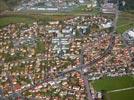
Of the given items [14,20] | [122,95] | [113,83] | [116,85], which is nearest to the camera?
[122,95]

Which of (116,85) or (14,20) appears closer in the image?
(116,85)

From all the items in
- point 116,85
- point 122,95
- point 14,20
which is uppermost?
point 14,20

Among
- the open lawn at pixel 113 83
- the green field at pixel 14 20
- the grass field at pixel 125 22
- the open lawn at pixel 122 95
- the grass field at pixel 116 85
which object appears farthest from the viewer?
the green field at pixel 14 20

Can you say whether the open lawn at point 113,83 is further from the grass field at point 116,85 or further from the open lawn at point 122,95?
the open lawn at point 122,95

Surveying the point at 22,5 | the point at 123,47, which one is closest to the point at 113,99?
the point at 123,47

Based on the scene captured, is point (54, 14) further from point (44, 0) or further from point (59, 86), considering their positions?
point (59, 86)

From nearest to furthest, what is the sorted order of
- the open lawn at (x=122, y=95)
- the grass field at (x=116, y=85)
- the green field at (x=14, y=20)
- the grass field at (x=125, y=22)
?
the open lawn at (x=122, y=95) < the grass field at (x=116, y=85) < the grass field at (x=125, y=22) < the green field at (x=14, y=20)

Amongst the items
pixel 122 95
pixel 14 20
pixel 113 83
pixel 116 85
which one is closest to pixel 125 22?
pixel 14 20

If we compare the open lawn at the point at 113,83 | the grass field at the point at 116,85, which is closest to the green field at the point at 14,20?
the open lawn at the point at 113,83

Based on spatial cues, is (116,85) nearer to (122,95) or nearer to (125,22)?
(122,95)
